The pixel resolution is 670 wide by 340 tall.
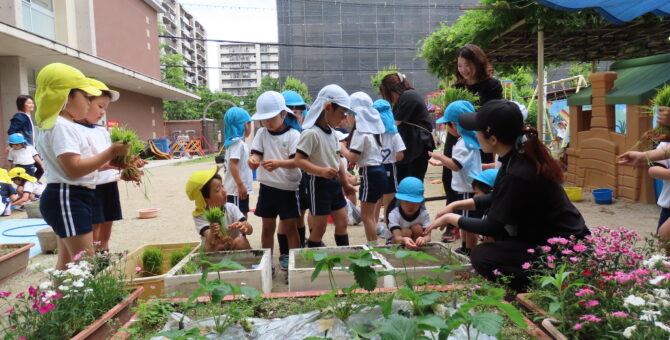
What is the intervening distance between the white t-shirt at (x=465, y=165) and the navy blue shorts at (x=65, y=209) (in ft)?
10.4

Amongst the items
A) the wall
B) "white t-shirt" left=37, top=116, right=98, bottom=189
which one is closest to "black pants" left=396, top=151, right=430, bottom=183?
"white t-shirt" left=37, top=116, right=98, bottom=189

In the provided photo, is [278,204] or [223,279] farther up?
[278,204]

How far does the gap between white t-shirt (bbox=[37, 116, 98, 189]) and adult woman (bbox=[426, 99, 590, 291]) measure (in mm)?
2558

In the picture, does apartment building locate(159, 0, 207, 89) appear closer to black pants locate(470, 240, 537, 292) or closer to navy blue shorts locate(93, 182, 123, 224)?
navy blue shorts locate(93, 182, 123, 224)

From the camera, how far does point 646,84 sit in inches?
279

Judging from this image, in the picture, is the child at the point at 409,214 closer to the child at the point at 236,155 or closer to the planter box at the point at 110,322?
the child at the point at 236,155

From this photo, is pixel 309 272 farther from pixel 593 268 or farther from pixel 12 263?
pixel 12 263

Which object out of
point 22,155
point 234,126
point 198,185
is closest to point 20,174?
point 22,155

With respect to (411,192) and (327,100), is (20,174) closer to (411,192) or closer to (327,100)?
(327,100)

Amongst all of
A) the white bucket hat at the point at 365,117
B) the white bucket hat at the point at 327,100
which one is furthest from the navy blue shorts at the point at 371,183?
the white bucket hat at the point at 327,100

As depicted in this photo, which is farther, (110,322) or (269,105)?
(269,105)

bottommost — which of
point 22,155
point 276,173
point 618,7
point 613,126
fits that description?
point 276,173

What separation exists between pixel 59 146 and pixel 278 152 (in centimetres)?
178

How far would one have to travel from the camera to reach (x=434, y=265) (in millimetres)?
3209
